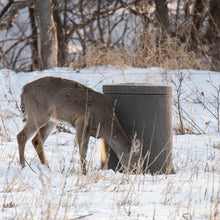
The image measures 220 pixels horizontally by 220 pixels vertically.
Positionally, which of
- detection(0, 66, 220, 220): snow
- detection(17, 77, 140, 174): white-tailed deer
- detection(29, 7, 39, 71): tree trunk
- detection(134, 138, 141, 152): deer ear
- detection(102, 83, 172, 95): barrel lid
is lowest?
detection(0, 66, 220, 220): snow

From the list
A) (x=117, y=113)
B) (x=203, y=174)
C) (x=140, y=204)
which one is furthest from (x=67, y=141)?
(x=140, y=204)

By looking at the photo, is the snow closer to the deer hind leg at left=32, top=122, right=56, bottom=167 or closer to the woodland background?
the deer hind leg at left=32, top=122, right=56, bottom=167

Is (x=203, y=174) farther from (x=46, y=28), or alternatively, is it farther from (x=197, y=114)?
(x=46, y=28)

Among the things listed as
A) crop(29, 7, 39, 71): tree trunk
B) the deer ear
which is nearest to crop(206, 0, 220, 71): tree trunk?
crop(29, 7, 39, 71): tree trunk

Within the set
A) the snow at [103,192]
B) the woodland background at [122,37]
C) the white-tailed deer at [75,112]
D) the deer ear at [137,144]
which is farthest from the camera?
the woodland background at [122,37]

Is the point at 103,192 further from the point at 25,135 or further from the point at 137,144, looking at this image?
the point at 25,135

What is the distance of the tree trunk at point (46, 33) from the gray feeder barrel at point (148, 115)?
7.14 meters

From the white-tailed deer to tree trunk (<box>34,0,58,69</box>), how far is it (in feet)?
23.0

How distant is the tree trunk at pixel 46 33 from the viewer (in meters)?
12.0

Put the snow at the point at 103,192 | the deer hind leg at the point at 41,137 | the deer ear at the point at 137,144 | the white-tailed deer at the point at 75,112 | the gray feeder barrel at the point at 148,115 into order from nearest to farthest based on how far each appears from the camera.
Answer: the snow at the point at 103,192 → the deer ear at the point at 137,144 → the white-tailed deer at the point at 75,112 → the gray feeder barrel at the point at 148,115 → the deer hind leg at the point at 41,137

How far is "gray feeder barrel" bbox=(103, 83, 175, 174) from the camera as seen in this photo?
507 centimetres

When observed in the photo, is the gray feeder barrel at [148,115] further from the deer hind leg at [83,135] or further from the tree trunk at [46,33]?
the tree trunk at [46,33]

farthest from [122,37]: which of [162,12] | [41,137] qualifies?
[41,137]

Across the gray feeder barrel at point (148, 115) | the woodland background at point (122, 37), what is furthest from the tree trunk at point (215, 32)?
the gray feeder barrel at point (148, 115)
